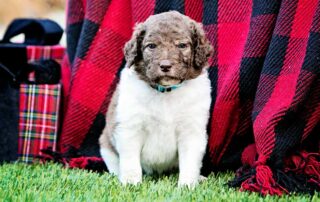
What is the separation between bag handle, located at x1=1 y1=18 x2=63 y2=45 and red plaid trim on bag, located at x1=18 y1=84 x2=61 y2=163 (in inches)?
28.4

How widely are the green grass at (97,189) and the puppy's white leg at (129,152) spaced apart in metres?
0.08

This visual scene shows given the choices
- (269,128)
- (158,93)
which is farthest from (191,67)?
(269,128)

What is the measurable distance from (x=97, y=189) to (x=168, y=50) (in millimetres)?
852

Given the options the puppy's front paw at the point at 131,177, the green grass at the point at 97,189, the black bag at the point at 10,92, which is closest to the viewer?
the green grass at the point at 97,189

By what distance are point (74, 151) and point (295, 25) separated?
1.81m

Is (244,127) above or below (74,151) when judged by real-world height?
above

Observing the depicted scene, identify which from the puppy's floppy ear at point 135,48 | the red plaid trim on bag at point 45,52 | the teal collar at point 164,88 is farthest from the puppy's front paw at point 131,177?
the red plaid trim on bag at point 45,52

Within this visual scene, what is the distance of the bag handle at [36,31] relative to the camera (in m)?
4.94

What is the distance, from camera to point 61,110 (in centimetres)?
452

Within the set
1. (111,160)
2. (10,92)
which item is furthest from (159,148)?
(10,92)

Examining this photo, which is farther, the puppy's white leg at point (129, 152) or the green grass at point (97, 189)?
the puppy's white leg at point (129, 152)

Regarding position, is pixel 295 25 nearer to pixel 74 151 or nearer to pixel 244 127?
pixel 244 127

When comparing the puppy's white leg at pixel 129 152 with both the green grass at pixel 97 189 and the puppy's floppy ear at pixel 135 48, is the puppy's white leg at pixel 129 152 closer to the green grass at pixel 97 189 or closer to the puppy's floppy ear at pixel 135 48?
the green grass at pixel 97 189

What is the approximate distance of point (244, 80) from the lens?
12.1 feet
